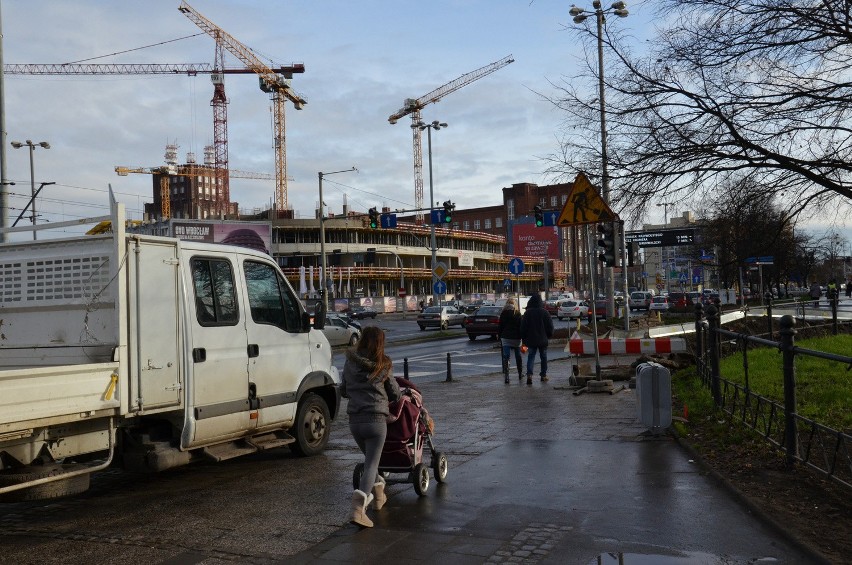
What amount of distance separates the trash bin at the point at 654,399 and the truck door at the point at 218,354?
15.3 feet

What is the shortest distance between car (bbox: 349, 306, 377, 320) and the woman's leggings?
59634 mm

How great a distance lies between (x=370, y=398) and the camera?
662cm

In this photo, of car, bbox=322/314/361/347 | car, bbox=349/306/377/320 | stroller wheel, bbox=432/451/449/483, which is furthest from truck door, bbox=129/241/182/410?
car, bbox=349/306/377/320

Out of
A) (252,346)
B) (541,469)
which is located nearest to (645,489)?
(541,469)

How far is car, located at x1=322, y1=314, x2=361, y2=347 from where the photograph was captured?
37.4 meters

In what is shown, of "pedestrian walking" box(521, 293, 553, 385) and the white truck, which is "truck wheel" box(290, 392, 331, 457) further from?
"pedestrian walking" box(521, 293, 553, 385)

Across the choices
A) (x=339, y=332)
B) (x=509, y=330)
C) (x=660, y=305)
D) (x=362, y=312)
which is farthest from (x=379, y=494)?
(x=362, y=312)

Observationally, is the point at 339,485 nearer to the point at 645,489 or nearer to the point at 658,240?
the point at 645,489

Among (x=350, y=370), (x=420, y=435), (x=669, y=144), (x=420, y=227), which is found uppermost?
(x=420, y=227)

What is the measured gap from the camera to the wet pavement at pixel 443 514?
558 centimetres

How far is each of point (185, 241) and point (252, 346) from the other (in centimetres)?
130

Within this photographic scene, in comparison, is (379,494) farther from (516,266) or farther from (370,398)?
(516,266)

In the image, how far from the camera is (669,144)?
820 cm

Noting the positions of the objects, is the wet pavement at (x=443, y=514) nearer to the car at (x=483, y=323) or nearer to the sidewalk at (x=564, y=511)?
the sidewalk at (x=564, y=511)
